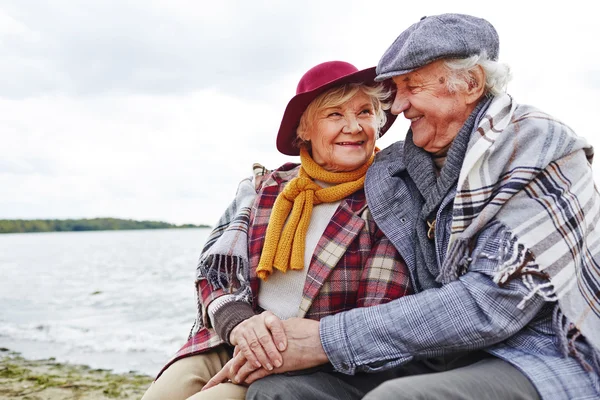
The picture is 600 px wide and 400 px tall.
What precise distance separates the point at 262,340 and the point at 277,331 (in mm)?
73

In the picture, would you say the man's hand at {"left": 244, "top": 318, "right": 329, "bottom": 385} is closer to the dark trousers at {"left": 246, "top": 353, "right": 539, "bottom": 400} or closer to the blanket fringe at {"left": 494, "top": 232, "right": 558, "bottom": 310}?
the dark trousers at {"left": 246, "top": 353, "right": 539, "bottom": 400}

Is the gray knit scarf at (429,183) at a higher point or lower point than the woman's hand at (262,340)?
higher

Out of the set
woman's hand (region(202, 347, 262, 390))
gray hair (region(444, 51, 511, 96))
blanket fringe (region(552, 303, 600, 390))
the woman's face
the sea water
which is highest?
gray hair (region(444, 51, 511, 96))

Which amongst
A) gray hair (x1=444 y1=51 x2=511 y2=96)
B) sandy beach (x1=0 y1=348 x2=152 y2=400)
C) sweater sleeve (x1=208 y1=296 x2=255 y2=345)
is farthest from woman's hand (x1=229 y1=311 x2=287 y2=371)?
sandy beach (x1=0 y1=348 x2=152 y2=400)

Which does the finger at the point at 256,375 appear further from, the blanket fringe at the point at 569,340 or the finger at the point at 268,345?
the blanket fringe at the point at 569,340

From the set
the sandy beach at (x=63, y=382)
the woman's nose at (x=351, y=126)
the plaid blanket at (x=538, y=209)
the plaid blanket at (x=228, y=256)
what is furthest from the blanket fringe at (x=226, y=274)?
the sandy beach at (x=63, y=382)

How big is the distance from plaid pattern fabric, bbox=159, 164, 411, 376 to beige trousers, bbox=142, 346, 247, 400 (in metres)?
0.06

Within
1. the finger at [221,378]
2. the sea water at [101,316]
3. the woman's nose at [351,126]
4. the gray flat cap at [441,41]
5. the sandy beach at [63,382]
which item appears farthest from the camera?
the sea water at [101,316]

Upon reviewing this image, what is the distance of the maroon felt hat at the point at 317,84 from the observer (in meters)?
2.85

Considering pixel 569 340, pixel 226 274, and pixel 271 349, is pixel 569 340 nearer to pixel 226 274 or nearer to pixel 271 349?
pixel 271 349

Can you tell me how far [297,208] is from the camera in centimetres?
283

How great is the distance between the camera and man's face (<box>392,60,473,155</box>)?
2.42m

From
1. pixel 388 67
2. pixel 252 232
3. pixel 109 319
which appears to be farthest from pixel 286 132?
pixel 109 319

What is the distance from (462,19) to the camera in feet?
8.01
